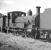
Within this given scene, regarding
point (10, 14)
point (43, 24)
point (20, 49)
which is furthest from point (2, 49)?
point (10, 14)

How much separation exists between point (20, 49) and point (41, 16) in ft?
53.0

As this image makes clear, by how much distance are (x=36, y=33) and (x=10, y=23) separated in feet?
38.5

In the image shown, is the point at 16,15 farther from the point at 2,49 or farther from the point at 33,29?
the point at 2,49

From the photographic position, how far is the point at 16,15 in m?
29.5

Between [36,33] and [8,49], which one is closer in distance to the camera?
[8,49]

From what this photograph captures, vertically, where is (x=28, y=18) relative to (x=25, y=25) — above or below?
above

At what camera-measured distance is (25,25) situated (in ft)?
77.0

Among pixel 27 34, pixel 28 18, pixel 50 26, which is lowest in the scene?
pixel 27 34

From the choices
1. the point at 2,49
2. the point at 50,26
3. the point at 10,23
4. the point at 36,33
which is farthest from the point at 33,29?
the point at 2,49

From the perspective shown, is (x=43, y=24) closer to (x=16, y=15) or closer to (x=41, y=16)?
(x=41, y=16)

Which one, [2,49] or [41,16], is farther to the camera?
[41,16]

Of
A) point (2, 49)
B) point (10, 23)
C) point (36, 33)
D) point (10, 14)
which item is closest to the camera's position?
point (2, 49)

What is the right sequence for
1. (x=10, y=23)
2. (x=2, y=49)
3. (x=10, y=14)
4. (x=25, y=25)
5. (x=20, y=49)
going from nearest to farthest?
(x=2, y=49), (x=20, y=49), (x=25, y=25), (x=10, y=23), (x=10, y=14)

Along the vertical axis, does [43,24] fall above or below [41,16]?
below
